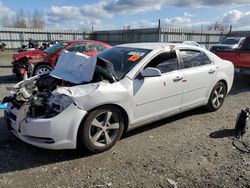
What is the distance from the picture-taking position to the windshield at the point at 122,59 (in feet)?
12.6

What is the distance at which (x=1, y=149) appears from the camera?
12.1ft

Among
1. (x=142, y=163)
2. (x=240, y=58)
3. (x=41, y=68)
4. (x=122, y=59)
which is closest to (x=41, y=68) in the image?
(x=41, y=68)

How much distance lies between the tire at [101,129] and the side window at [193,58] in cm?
180

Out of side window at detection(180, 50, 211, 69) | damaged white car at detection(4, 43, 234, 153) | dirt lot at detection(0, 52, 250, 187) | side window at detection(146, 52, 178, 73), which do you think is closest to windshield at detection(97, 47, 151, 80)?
damaged white car at detection(4, 43, 234, 153)

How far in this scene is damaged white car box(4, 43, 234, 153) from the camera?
320 centimetres

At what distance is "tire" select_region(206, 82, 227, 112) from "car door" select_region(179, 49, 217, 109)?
25 cm

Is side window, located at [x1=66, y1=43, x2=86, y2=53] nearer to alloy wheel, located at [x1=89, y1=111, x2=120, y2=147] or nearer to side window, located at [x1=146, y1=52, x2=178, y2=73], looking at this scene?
side window, located at [x1=146, y1=52, x2=178, y2=73]

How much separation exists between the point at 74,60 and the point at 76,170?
1.88m

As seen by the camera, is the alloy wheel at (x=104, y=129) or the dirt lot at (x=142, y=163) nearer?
the dirt lot at (x=142, y=163)

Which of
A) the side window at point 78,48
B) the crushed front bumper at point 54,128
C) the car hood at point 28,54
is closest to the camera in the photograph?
A: the crushed front bumper at point 54,128

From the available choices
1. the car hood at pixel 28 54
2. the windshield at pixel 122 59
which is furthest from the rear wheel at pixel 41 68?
the windshield at pixel 122 59

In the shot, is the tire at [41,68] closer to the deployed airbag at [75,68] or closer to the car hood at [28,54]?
the car hood at [28,54]

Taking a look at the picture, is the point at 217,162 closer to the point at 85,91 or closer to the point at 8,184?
the point at 85,91

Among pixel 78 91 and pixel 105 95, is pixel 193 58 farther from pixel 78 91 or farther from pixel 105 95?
pixel 78 91
